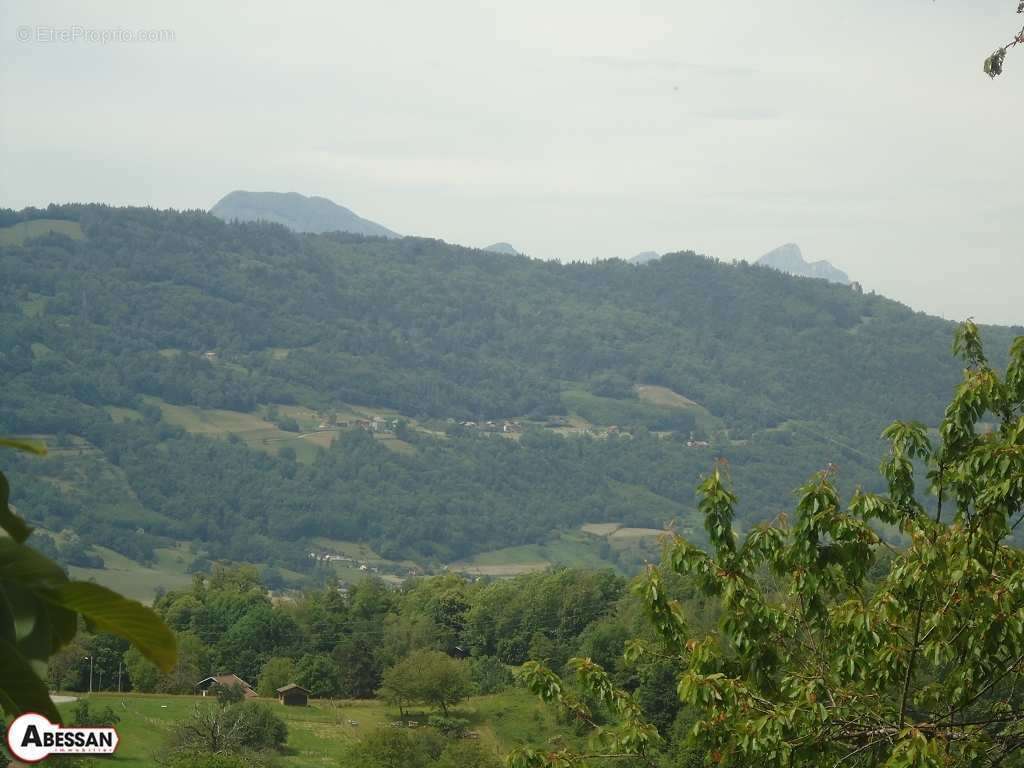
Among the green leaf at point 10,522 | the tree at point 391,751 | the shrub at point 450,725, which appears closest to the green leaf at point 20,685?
the green leaf at point 10,522

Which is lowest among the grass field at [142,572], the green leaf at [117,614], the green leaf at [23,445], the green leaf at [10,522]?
the grass field at [142,572]

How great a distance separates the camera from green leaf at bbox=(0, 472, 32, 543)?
145 cm

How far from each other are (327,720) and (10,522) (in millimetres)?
56593

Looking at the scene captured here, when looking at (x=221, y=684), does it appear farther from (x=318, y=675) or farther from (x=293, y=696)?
(x=318, y=675)

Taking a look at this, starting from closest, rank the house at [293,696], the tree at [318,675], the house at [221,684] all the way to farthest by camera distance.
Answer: the house at [221,684]
the house at [293,696]
the tree at [318,675]

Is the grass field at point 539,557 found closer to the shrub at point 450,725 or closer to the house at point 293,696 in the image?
the house at point 293,696

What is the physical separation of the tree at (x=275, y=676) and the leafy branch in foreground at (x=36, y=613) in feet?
199

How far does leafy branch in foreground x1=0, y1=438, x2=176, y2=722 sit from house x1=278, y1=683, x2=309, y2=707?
58.3m

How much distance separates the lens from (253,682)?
64250 mm

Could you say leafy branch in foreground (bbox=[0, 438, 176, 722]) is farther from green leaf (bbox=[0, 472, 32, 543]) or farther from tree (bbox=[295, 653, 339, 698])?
tree (bbox=[295, 653, 339, 698])

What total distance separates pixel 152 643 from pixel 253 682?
217 ft

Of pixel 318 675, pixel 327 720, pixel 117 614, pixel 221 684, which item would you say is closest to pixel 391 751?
pixel 327 720

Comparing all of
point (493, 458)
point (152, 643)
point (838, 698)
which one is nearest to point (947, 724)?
point (838, 698)

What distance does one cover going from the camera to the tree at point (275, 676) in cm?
6031
